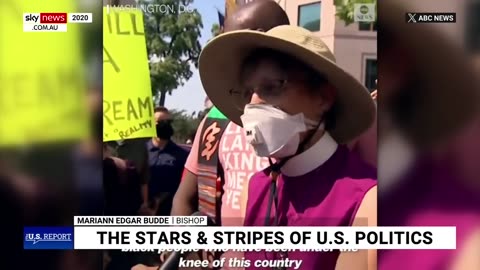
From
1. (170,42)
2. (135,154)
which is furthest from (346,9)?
(135,154)

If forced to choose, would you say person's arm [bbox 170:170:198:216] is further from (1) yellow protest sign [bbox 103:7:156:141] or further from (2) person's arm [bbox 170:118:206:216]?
(1) yellow protest sign [bbox 103:7:156:141]

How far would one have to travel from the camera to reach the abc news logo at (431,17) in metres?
3.21

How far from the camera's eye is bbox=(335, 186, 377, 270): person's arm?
127 inches

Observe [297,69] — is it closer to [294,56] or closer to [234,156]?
[294,56]

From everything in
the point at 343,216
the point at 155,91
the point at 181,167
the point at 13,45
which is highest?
the point at 13,45

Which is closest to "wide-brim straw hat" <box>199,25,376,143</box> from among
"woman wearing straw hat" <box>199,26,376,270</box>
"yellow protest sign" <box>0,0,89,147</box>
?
"woman wearing straw hat" <box>199,26,376,270</box>

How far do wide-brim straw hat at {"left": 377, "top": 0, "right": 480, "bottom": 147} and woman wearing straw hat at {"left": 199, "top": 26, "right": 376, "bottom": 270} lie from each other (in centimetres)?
21

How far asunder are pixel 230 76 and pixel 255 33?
223 mm

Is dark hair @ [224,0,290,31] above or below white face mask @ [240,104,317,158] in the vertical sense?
above

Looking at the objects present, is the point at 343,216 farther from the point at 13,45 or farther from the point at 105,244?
the point at 13,45

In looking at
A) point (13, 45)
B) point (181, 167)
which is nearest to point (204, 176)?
point (181, 167)

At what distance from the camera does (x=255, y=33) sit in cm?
318

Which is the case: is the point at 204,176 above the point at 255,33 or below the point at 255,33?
below

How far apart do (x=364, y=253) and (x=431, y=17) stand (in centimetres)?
99
